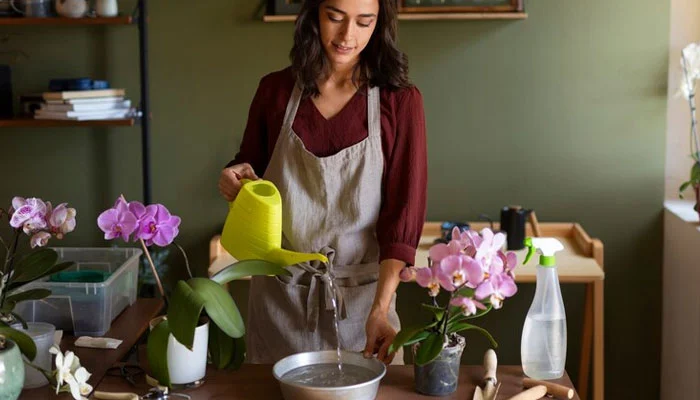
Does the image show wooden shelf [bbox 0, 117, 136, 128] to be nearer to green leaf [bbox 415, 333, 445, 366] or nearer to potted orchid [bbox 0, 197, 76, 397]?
potted orchid [bbox 0, 197, 76, 397]

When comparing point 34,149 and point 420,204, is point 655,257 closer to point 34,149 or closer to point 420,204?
point 420,204

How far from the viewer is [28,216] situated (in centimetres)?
167

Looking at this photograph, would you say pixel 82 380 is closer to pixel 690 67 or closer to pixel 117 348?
pixel 117 348

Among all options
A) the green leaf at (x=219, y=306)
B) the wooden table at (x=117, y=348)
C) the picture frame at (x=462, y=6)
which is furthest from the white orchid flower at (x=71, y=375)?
the picture frame at (x=462, y=6)

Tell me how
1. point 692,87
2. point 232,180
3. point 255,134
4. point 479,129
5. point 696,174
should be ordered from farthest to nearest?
point 479,129
point 692,87
point 696,174
point 255,134
point 232,180

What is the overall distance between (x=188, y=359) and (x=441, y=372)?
1.41 ft

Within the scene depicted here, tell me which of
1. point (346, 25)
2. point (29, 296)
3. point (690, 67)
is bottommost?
point (29, 296)

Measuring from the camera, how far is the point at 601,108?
129 inches

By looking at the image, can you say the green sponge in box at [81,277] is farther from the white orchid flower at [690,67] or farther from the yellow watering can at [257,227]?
the white orchid flower at [690,67]

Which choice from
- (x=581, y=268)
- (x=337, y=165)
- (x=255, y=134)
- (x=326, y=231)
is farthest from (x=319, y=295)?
(x=581, y=268)

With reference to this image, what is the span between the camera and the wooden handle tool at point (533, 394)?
1.56m

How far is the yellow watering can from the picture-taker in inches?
65.9

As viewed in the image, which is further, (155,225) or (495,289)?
(155,225)

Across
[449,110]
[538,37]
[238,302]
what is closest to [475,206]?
[449,110]
